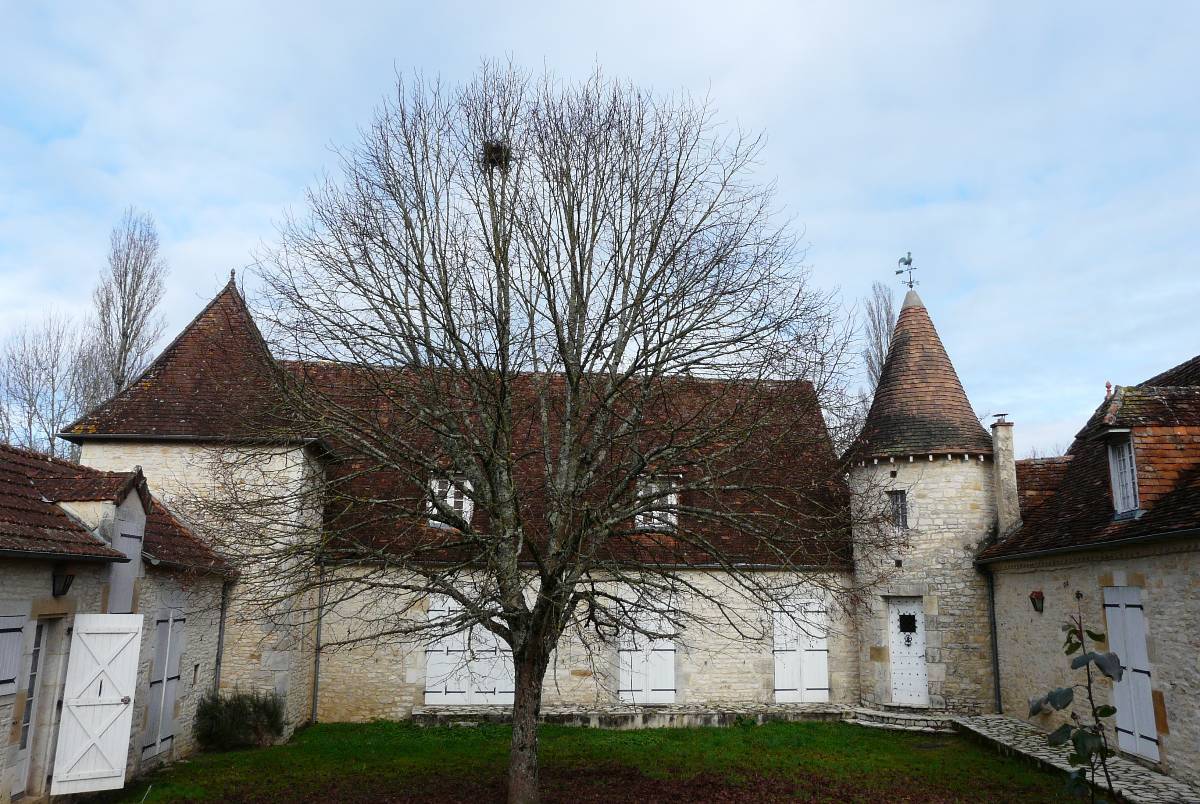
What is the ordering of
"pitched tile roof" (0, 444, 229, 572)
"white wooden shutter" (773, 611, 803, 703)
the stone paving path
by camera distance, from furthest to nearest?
"white wooden shutter" (773, 611, 803, 703) → the stone paving path → "pitched tile roof" (0, 444, 229, 572)

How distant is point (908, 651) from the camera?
14.0m

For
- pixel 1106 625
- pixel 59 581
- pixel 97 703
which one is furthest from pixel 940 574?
pixel 59 581

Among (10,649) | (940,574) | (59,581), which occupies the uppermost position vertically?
(940,574)

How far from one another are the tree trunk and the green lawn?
0.74 meters

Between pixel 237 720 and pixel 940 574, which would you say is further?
pixel 940 574

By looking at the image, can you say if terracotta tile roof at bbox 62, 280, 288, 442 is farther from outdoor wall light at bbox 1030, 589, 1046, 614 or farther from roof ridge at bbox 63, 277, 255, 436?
outdoor wall light at bbox 1030, 589, 1046, 614

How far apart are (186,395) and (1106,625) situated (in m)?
13.7

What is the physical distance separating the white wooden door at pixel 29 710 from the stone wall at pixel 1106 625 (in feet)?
39.3

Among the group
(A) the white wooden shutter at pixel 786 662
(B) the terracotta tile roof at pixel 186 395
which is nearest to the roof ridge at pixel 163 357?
(B) the terracotta tile roof at pixel 186 395

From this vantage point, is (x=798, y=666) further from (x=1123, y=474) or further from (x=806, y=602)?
(x=1123, y=474)

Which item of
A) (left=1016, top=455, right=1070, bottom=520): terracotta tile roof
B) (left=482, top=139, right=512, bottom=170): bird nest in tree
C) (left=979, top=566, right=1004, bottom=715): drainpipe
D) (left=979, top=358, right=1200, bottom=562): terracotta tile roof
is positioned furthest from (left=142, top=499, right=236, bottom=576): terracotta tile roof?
(left=1016, top=455, right=1070, bottom=520): terracotta tile roof

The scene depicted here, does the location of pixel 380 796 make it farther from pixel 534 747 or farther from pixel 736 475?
pixel 736 475

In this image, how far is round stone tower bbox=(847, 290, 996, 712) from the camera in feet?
44.9

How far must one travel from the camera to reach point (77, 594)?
28.4 feet
